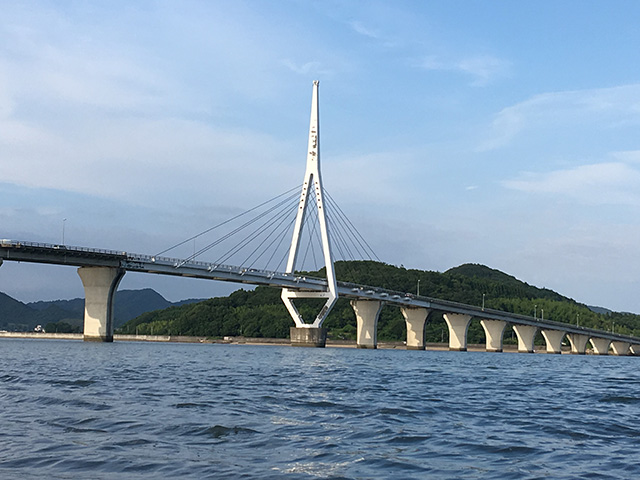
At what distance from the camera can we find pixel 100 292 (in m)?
88.6

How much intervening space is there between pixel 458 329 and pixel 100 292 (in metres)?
85.0

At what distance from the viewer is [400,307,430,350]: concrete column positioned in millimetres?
143000

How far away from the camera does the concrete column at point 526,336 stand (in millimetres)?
166750

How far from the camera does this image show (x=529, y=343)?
16712 cm

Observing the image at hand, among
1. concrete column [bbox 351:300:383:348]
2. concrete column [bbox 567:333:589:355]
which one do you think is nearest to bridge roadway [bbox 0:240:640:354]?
concrete column [bbox 351:300:383:348]

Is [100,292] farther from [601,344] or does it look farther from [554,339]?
[601,344]

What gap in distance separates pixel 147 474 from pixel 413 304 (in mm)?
124712

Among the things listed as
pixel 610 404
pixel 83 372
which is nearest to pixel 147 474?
pixel 610 404

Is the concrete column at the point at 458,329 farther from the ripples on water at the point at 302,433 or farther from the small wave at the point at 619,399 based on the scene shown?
the ripples on water at the point at 302,433

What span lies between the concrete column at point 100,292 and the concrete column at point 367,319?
49.6m

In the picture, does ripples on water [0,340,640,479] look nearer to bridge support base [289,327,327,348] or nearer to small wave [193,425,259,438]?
small wave [193,425,259,438]

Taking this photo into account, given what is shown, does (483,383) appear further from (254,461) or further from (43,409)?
(254,461)

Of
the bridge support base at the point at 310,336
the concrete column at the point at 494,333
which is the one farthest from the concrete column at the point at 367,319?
the concrete column at the point at 494,333

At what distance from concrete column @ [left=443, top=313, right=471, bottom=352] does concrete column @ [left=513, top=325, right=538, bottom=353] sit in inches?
831
